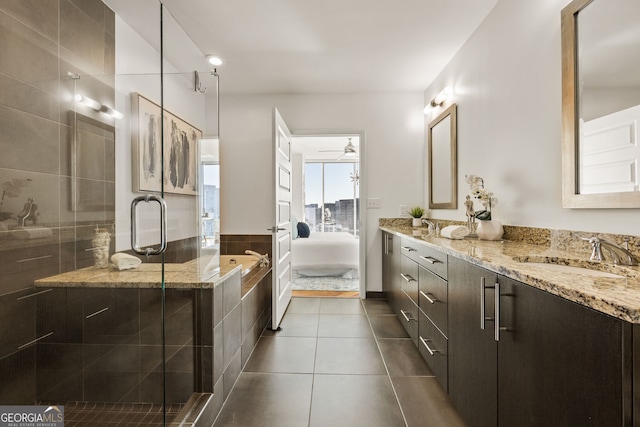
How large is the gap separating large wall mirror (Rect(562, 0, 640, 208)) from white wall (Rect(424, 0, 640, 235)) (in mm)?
84

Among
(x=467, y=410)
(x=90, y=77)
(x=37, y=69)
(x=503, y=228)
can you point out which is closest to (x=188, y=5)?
(x=90, y=77)

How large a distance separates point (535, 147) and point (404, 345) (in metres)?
1.67

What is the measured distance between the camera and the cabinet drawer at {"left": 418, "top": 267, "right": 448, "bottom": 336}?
1.78 m

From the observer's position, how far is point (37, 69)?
1142mm

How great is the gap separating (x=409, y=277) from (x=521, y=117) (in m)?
1.37

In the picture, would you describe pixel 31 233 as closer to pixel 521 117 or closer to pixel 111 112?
pixel 111 112

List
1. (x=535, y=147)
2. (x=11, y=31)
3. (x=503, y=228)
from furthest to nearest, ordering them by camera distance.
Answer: (x=503, y=228) → (x=535, y=147) → (x=11, y=31)

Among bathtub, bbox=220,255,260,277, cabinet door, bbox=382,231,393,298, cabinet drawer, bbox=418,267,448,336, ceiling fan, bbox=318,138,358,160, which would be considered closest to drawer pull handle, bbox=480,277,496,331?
cabinet drawer, bbox=418,267,448,336

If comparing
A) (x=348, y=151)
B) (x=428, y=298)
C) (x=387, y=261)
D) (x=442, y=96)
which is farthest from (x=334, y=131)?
(x=428, y=298)

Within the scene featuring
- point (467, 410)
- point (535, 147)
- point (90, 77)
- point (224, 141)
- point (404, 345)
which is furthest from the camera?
point (224, 141)

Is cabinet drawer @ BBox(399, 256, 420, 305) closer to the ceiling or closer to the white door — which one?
the white door

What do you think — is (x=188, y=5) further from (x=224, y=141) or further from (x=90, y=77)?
(x=224, y=141)

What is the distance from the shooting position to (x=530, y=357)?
3.33ft

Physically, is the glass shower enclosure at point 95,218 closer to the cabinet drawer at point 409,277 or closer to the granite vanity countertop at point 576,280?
the granite vanity countertop at point 576,280
